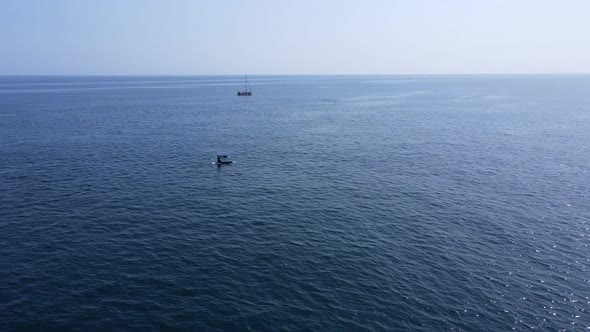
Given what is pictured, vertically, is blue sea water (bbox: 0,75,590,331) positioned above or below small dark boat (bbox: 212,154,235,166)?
below

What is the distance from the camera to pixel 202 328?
36125 millimetres

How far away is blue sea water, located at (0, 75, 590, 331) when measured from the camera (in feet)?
127

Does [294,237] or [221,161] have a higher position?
[221,161]

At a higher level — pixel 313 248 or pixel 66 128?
pixel 66 128

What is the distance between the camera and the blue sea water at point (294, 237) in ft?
127

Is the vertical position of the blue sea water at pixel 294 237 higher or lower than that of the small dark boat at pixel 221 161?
lower

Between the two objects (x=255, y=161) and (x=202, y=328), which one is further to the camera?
(x=255, y=161)

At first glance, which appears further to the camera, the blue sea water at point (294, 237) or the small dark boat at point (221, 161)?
the small dark boat at point (221, 161)

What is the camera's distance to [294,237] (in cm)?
5528

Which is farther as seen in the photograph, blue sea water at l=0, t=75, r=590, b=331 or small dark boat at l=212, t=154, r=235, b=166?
small dark boat at l=212, t=154, r=235, b=166

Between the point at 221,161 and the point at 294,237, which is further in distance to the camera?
the point at 221,161

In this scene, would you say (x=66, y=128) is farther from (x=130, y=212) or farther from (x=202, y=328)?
(x=202, y=328)

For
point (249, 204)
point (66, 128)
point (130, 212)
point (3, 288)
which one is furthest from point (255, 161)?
point (66, 128)

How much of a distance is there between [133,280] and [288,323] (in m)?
20.5
